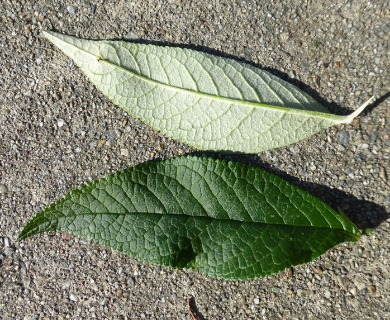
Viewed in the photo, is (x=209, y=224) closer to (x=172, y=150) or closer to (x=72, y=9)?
(x=172, y=150)

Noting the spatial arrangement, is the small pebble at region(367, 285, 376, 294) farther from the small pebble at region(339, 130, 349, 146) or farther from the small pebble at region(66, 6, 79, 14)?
the small pebble at region(66, 6, 79, 14)

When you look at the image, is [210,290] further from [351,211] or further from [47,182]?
[47,182]

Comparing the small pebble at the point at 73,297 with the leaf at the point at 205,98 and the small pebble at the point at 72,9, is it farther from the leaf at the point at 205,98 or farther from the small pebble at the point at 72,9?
the small pebble at the point at 72,9

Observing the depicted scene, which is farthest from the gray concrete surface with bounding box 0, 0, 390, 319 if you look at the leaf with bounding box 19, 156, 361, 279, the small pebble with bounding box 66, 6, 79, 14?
the leaf with bounding box 19, 156, 361, 279

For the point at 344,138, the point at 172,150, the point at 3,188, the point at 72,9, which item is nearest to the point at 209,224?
the point at 172,150

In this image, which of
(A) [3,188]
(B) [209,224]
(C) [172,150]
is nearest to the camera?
(B) [209,224]
